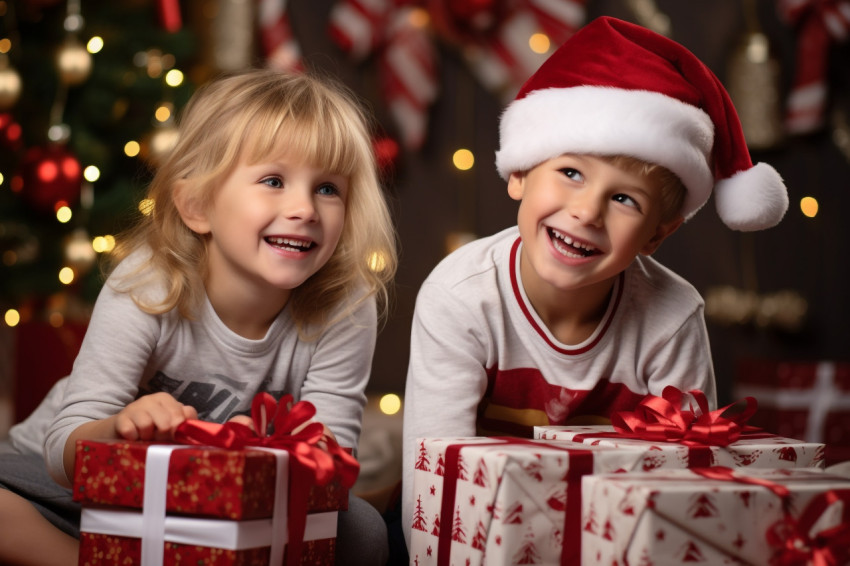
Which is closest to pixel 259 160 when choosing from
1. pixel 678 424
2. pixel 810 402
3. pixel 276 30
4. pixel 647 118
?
pixel 647 118

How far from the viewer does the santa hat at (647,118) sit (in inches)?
47.3

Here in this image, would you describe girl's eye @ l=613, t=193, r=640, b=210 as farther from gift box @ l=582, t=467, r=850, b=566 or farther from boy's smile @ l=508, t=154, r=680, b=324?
gift box @ l=582, t=467, r=850, b=566

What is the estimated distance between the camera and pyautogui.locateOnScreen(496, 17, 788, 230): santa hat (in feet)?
3.94

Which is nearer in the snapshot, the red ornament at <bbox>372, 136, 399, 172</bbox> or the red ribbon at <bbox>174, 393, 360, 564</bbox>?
the red ribbon at <bbox>174, 393, 360, 564</bbox>

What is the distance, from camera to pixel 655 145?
3.92ft

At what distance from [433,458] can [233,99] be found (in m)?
0.64

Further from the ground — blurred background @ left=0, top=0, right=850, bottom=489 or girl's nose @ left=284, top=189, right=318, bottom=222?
blurred background @ left=0, top=0, right=850, bottom=489

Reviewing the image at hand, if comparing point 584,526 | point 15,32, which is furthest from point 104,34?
point 584,526

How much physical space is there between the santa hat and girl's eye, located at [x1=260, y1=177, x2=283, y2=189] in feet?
1.13

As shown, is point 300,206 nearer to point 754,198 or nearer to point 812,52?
point 754,198

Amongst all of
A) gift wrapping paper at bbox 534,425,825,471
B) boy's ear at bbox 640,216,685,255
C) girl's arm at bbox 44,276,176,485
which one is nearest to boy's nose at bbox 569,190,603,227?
boy's ear at bbox 640,216,685,255

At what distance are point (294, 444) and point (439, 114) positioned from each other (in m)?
2.15

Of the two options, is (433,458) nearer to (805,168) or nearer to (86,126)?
(86,126)

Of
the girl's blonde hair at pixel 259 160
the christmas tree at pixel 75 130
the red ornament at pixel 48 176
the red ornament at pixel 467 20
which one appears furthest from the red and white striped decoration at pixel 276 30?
the girl's blonde hair at pixel 259 160
